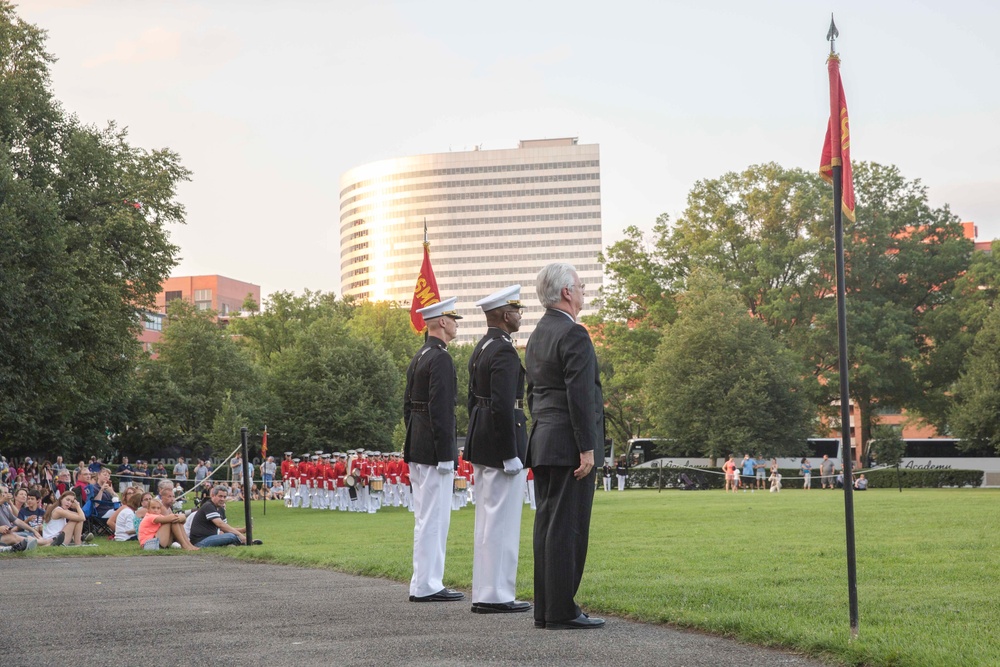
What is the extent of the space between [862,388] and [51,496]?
4471 centimetres

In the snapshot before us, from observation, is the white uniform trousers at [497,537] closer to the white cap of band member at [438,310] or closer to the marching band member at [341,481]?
the white cap of band member at [438,310]

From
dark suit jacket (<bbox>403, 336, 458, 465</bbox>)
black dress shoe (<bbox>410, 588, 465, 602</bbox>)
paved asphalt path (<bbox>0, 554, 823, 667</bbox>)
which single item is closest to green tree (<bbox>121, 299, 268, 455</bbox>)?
paved asphalt path (<bbox>0, 554, 823, 667</bbox>)

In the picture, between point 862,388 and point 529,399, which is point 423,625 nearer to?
point 529,399

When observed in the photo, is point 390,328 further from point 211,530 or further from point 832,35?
point 832,35

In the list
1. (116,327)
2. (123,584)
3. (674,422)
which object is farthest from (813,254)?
(123,584)

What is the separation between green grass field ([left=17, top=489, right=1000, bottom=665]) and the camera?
7.30m

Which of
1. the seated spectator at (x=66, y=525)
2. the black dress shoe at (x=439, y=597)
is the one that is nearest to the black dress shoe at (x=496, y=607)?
the black dress shoe at (x=439, y=597)

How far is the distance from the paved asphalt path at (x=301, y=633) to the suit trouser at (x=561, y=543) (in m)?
0.21

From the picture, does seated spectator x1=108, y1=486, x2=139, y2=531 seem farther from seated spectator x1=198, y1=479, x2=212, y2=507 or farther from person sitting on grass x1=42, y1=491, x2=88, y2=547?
seated spectator x1=198, y1=479, x2=212, y2=507

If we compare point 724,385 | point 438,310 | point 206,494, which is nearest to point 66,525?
point 206,494

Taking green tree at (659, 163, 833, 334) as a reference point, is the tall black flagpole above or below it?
below

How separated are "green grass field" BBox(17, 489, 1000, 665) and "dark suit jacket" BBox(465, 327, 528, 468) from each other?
1361 millimetres

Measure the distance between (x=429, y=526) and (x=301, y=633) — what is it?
2403 millimetres

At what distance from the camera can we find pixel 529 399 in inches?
337
